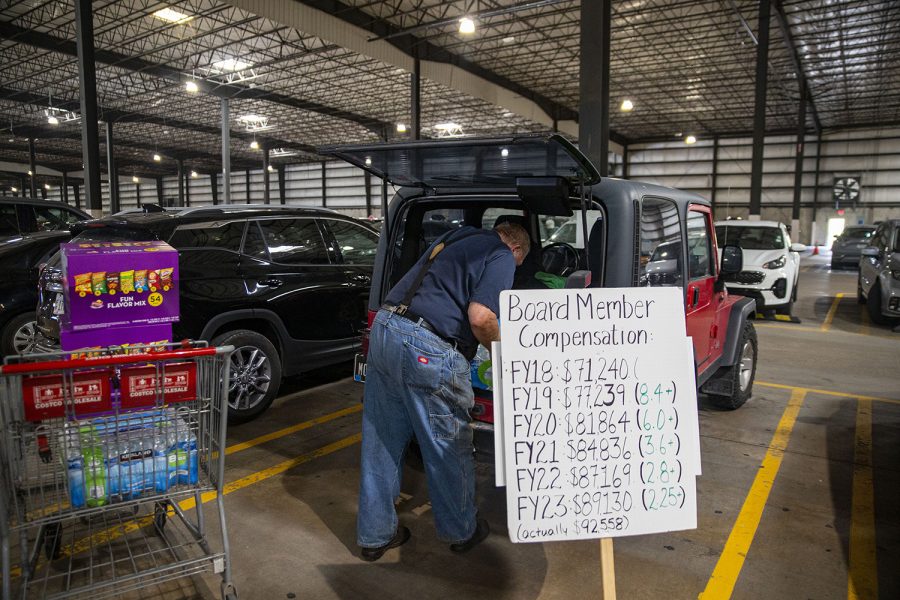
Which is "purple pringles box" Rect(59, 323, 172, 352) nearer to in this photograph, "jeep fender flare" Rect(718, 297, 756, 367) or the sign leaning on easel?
the sign leaning on easel

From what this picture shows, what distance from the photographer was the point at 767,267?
10.1 metres

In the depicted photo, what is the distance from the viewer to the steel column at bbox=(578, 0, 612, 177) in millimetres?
10922

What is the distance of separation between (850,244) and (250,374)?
20.6 m

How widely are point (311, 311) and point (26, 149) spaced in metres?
46.2

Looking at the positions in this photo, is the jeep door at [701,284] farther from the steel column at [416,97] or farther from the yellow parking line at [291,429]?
the steel column at [416,97]

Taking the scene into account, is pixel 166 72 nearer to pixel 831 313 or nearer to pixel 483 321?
pixel 831 313

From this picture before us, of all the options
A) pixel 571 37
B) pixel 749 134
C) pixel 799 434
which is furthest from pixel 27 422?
pixel 749 134

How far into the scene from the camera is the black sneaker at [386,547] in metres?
2.85

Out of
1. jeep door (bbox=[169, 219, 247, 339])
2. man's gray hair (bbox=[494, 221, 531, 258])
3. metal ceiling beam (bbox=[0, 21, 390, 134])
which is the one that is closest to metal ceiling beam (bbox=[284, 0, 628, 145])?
metal ceiling beam (bbox=[0, 21, 390, 134])

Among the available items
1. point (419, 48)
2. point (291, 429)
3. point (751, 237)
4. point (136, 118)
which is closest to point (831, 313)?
point (751, 237)

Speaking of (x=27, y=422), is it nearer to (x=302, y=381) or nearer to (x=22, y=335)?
(x=302, y=381)

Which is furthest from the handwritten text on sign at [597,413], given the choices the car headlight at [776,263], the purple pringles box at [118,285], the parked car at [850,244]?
the parked car at [850,244]

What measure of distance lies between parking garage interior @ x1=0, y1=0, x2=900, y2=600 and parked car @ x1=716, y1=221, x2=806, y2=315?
0.30 m

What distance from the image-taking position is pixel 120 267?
2641 millimetres
